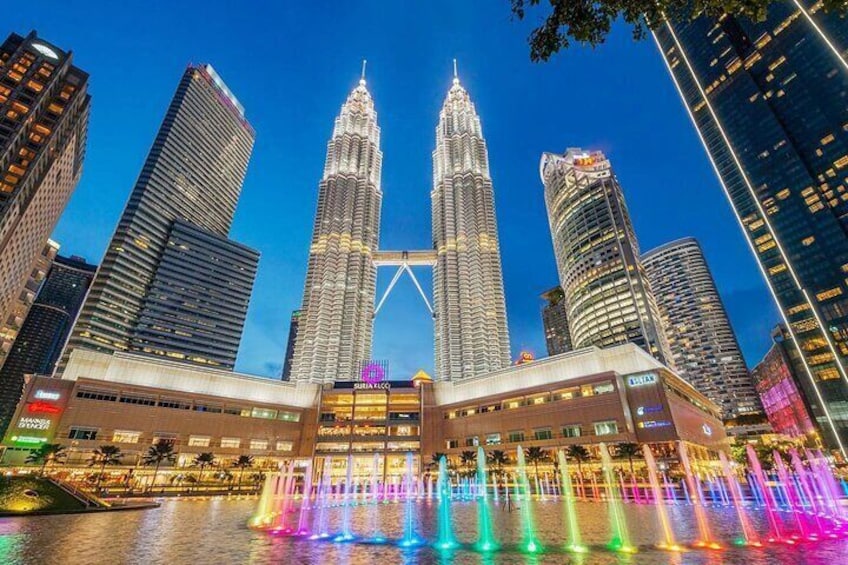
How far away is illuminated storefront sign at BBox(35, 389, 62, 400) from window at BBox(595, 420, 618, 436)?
10820 centimetres

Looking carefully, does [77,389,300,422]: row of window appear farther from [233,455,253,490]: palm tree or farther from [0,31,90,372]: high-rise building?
[0,31,90,372]: high-rise building

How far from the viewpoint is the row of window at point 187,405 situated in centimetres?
8206

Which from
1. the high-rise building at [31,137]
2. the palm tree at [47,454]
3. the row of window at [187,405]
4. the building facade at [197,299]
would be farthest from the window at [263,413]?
the building facade at [197,299]

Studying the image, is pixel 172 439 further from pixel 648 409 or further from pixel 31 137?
pixel 648 409

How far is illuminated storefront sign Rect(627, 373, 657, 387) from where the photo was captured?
259 feet

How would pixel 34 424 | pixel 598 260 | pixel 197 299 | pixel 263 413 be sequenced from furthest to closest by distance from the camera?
pixel 197 299 → pixel 598 260 → pixel 263 413 → pixel 34 424

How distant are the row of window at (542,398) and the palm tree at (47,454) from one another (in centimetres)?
8171

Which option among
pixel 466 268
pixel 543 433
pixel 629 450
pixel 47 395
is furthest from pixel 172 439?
pixel 466 268

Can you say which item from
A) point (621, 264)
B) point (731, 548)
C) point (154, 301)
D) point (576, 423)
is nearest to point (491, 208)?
point (621, 264)

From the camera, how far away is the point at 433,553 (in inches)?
626

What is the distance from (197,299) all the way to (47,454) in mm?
101341

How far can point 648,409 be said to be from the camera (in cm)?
7781

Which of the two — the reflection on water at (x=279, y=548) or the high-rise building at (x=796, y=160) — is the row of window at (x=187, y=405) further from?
the high-rise building at (x=796, y=160)

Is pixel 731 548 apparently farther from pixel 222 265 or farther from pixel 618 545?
pixel 222 265
